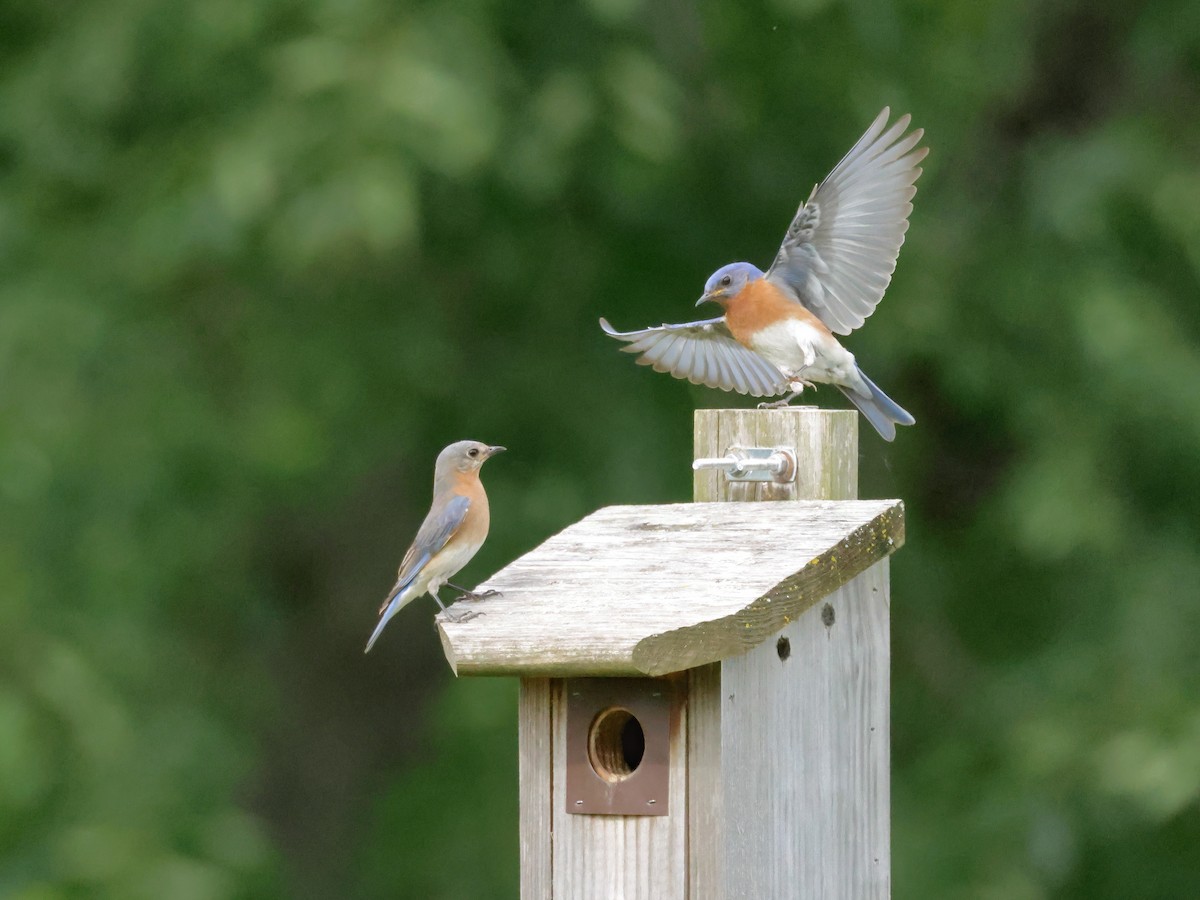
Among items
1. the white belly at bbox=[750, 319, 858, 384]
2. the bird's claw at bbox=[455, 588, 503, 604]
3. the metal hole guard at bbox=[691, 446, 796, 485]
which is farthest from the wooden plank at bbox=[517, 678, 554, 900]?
the white belly at bbox=[750, 319, 858, 384]

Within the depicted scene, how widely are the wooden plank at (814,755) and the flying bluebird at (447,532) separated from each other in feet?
2.90

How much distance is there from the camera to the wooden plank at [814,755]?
312 centimetres

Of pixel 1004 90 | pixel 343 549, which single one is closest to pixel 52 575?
pixel 343 549

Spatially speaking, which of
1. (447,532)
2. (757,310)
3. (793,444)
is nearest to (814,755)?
(793,444)

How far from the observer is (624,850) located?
3.12 m

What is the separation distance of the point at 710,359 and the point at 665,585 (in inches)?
60.5

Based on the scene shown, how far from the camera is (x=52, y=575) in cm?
781

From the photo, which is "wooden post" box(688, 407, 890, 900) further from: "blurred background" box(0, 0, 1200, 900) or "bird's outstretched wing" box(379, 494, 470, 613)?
"blurred background" box(0, 0, 1200, 900)

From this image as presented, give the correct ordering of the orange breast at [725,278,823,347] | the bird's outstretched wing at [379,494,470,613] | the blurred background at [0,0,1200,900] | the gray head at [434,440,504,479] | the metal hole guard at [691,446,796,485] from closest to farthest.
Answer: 1. the metal hole guard at [691,446,796,485]
2. the bird's outstretched wing at [379,494,470,613]
3. the gray head at [434,440,504,479]
4. the orange breast at [725,278,823,347]
5. the blurred background at [0,0,1200,900]

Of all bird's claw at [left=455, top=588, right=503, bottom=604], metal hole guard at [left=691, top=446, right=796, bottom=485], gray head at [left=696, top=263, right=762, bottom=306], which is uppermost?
gray head at [left=696, top=263, right=762, bottom=306]

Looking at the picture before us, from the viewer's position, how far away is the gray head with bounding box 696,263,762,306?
4.65 meters

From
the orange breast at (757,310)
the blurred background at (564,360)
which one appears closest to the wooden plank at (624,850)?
the orange breast at (757,310)

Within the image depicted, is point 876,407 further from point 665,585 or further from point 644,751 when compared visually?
point 644,751

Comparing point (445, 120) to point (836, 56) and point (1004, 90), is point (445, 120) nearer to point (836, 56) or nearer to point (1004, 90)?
point (836, 56)
